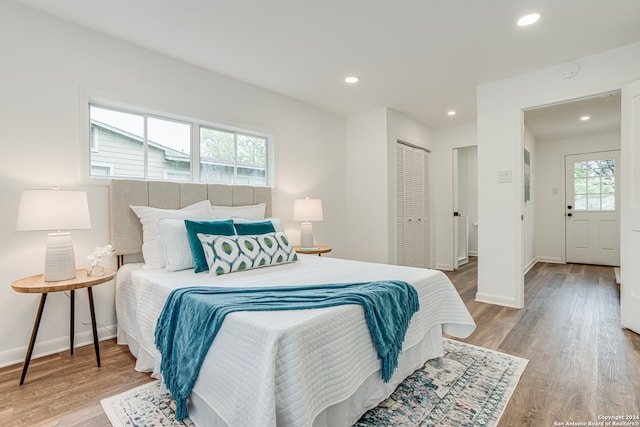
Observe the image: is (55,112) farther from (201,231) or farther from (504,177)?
(504,177)

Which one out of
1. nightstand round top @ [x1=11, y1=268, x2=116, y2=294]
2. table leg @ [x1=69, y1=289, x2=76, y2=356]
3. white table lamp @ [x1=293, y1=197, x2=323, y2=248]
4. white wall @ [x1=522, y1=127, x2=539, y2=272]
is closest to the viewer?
nightstand round top @ [x1=11, y1=268, x2=116, y2=294]

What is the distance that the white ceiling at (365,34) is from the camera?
2250mm

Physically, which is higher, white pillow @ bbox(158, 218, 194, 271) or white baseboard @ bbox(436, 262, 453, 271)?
white pillow @ bbox(158, 218, 194, 271)

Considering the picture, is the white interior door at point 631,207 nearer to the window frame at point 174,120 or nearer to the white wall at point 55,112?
the window frame at point 174,120

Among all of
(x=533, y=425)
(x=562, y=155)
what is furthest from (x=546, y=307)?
(x=562, y=155)

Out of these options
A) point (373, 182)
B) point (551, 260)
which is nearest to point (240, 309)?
point (373, 182)

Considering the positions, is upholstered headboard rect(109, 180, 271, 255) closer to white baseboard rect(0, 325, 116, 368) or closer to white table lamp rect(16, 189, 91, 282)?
white table lamp rect(16, 189, 91, 282)

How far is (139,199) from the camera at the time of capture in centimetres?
268

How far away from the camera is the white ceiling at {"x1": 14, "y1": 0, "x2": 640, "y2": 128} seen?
225 cm

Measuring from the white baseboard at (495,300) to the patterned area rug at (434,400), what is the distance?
54.1 inches

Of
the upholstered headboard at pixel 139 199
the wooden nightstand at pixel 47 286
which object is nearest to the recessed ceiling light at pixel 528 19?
the upholstered headboard at pixel 139 199

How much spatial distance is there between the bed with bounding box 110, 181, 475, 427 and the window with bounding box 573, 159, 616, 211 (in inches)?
216

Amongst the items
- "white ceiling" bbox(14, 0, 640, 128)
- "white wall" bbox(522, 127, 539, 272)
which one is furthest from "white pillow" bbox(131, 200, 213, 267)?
"white wall" bbox(522, 127, 539, 272)

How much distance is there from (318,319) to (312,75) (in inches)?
108
